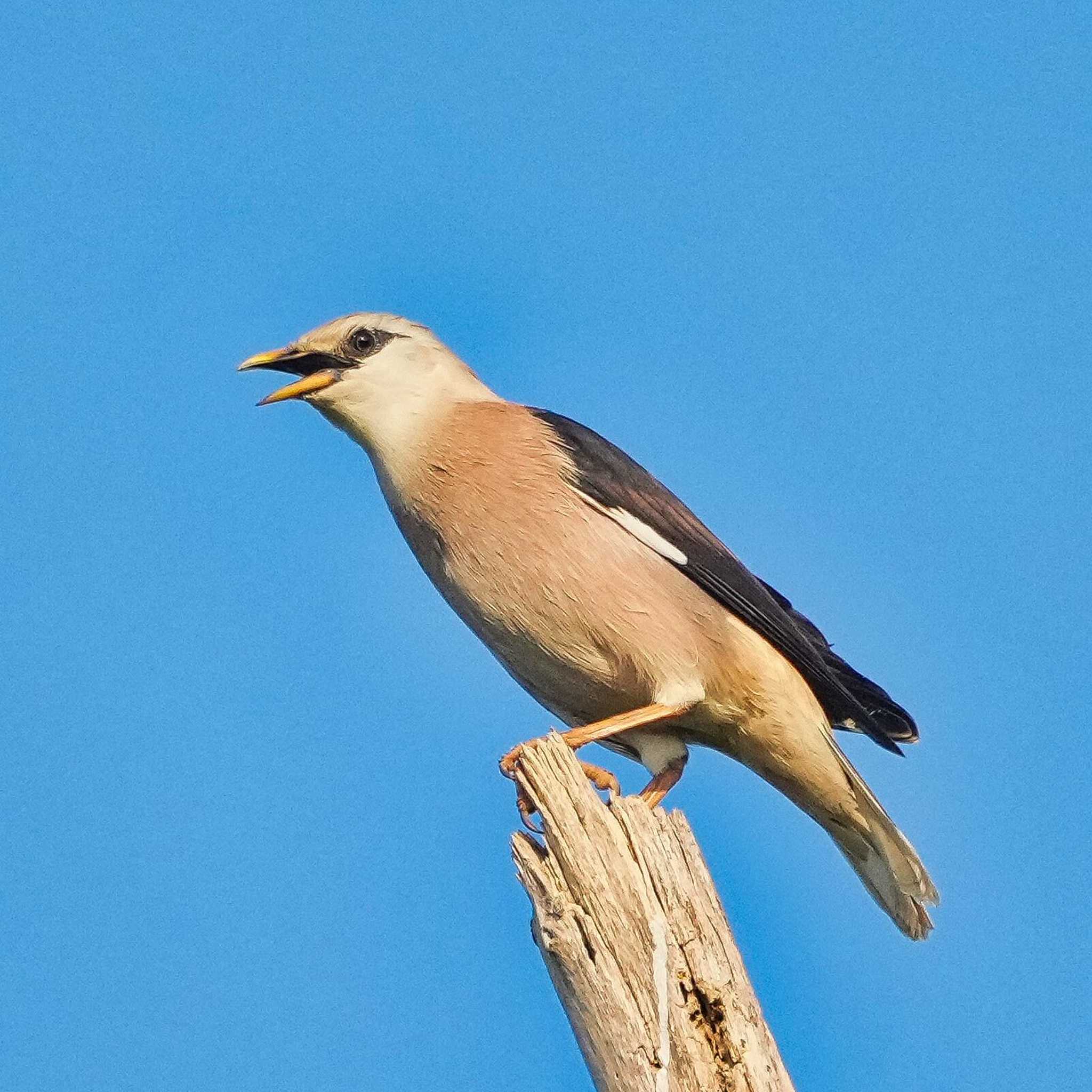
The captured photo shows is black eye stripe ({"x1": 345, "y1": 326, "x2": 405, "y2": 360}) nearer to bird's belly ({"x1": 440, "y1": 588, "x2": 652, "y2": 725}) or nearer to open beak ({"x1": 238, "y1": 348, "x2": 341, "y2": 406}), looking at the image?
open beak ({"x1": 238, "y1": 348, "x2": 341, "y2": 406})

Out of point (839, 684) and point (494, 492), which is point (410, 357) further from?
point (839, 684)

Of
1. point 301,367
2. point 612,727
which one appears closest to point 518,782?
point 612,727

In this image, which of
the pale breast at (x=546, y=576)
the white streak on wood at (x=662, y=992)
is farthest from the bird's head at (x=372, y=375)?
the white streak on wood at (x=662, y=992)

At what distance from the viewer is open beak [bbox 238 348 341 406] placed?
7180 mm

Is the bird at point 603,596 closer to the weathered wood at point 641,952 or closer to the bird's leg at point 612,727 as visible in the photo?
the bird's leg at point 612,727

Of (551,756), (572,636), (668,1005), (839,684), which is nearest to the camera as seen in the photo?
(668,1005)

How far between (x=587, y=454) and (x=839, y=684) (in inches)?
62.8

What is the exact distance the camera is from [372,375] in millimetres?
7332

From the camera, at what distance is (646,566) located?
7.00 meters

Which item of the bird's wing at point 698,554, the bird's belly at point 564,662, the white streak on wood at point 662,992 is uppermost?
the bird's wing at point 698,554

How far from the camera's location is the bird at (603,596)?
22.3 ft

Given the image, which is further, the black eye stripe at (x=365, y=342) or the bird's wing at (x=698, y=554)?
the black eye stripe at (x=365, y=342)

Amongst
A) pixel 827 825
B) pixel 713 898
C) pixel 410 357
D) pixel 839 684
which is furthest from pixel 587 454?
pixel 713 898

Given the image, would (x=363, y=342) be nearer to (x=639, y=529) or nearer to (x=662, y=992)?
(x=639, y=529)
